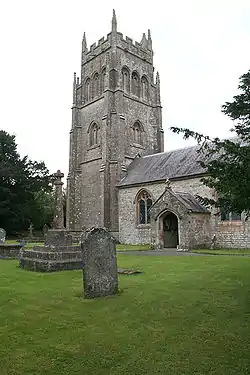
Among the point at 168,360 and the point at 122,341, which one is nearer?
the point at 168,360

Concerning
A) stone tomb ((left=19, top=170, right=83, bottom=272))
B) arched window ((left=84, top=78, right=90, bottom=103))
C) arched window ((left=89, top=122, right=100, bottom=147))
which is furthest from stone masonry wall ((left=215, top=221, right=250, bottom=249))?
arched window ((left=84, top=78, right=90, bottom=103))

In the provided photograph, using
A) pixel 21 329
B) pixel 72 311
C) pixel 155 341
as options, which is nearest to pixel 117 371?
pixel 155 341

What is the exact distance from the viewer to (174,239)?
73.5 ft

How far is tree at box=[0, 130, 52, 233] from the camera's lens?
35153 millimetres

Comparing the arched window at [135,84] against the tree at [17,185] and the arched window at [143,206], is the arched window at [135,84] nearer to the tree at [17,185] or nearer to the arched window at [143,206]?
the arched window at [143,206]

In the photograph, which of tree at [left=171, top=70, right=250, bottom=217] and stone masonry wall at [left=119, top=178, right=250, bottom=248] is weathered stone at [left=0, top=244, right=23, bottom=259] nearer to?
stone masonry wall at [left=119, top=178, right=250, bottom=248]

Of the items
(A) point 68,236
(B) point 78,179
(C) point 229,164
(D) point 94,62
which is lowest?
(A) point 68,236

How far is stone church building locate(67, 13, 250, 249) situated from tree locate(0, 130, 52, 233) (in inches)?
328

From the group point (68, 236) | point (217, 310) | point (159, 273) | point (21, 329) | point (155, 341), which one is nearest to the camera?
point (155, 341)

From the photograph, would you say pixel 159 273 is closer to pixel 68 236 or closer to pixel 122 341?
pixel 68 236

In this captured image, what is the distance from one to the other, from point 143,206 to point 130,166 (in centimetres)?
468

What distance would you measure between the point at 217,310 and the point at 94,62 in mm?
31838

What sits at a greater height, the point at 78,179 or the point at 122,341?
the point at 78,179

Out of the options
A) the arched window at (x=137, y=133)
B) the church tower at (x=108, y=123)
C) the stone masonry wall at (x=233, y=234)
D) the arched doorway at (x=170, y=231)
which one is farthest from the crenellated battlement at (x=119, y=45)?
the stone masonry wall at (x=233, y=234)
